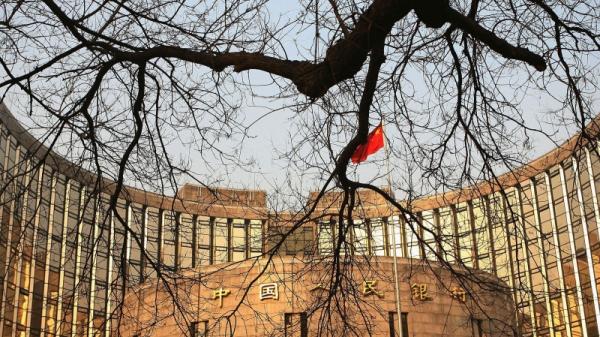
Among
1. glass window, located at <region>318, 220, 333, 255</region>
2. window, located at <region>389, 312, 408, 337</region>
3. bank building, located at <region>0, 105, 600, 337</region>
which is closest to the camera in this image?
bank building, located at <region>0, 105, 600, 337</region>

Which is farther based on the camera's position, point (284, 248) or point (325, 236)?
point (284, 248)

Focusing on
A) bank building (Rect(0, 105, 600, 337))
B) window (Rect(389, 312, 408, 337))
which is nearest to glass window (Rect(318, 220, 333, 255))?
bank building (Rect(0, 105, 600, 337))

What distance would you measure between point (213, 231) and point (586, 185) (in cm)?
2170

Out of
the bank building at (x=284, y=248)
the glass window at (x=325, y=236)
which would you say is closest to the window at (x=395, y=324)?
the bank building at (x=284, y=248)

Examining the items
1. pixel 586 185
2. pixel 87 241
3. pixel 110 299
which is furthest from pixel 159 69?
pixel 586 185

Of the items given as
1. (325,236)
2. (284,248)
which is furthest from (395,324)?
(325,236)

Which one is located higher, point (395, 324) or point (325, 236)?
point (395, 324)

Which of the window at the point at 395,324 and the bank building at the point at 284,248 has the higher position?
the window at the point at 395,324

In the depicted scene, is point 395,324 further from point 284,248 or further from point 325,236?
point 325,236

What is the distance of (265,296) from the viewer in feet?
84.1

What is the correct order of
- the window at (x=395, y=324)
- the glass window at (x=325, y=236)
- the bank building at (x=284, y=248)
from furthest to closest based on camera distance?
the window at (x=395, y=324)
the glass window at (x=325, y=236)
the bank building at (x=284, y=248)

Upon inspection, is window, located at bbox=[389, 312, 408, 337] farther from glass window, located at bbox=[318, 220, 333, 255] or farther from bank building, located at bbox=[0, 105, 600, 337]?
glass window, located at bbox=[318, 220, 333, 255]

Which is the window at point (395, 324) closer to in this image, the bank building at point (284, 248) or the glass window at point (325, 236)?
the bank building at point (284, 248)

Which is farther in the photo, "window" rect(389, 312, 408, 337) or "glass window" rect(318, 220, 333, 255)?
"window" rect(389, 312, 408, 337)
